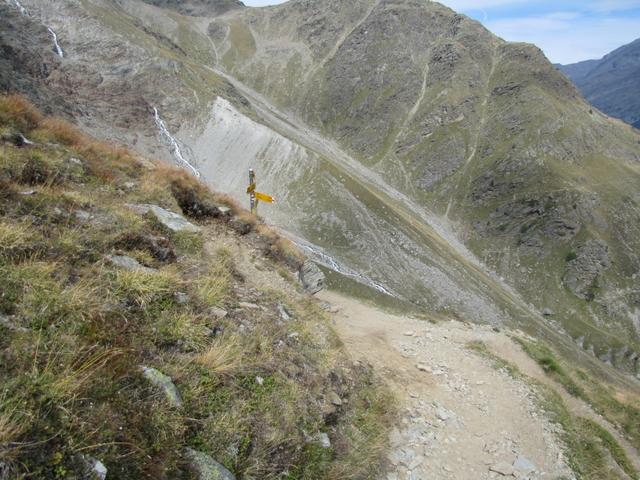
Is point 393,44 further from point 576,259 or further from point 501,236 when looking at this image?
point 576,259

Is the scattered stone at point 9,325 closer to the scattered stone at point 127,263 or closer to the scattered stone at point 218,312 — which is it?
the scattered stone at point 127,263

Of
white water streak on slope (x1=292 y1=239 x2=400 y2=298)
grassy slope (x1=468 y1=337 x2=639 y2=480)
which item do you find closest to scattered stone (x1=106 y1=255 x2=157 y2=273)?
grassy slope (x1=468 y1=337 x2=639 y2=480)

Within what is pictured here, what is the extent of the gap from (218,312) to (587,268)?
89.3 meters

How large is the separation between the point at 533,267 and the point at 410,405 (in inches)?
3203

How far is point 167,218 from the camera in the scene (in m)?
9.94

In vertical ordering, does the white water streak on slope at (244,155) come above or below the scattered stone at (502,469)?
below

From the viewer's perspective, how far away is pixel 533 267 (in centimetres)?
8006

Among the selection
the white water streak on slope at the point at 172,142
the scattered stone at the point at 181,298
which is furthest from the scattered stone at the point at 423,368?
the white water streak on slope at the point at 172,142

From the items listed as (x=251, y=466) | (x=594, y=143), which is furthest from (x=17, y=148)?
(x=594, y=143)

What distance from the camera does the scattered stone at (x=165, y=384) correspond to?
4465 millimetres

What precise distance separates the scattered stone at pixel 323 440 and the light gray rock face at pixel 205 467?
74.9 inches

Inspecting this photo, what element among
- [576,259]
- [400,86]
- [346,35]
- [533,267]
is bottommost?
[533,267]

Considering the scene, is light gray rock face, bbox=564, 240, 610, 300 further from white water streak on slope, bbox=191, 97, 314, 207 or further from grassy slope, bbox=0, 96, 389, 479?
grassy slope, bbox=0, 96, 389, 479

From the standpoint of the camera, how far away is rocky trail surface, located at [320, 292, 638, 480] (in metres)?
8.32
